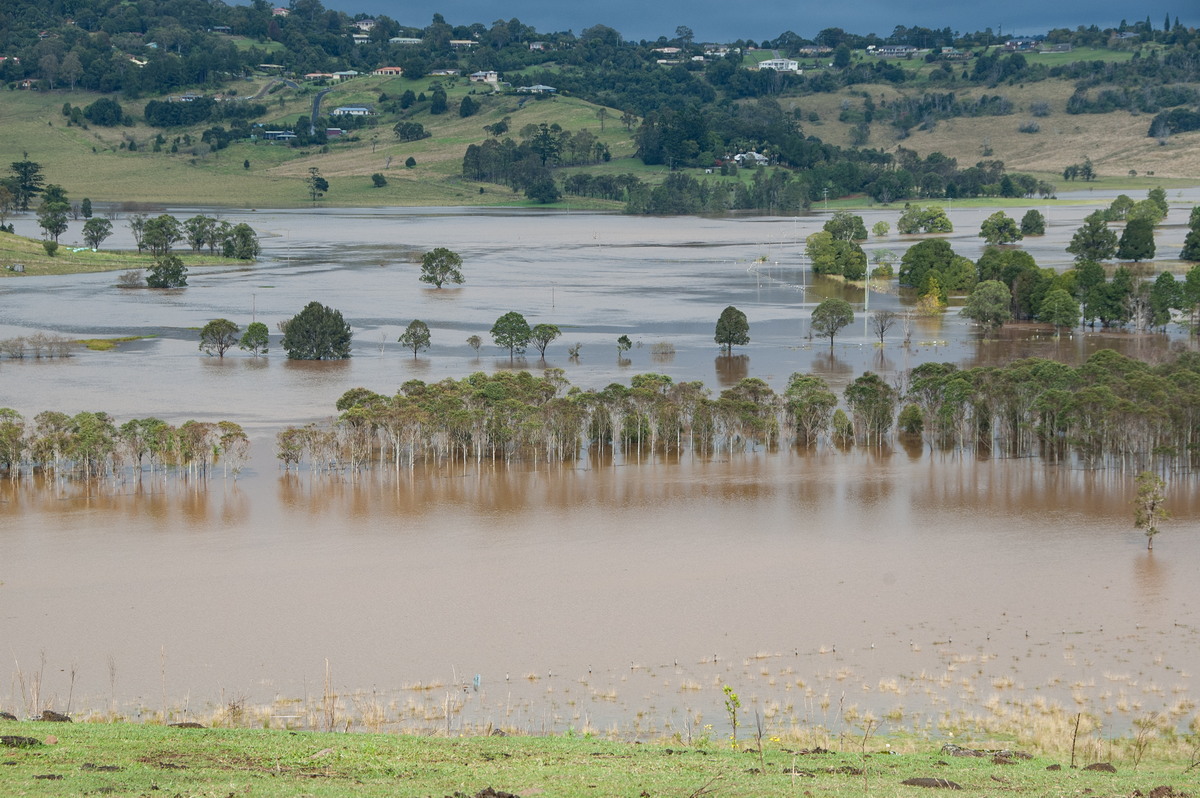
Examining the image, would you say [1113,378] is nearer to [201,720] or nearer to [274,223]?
[201,720]

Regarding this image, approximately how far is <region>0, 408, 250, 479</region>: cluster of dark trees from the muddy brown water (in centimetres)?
103

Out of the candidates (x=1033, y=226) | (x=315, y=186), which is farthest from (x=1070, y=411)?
(x=315, y=186)

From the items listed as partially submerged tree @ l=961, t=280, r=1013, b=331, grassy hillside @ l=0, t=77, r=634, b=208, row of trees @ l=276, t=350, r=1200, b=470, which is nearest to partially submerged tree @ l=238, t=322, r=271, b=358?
row of trees @ l=276, t=350, r=1200, b=470

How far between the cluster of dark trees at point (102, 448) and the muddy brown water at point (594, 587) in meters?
1.03

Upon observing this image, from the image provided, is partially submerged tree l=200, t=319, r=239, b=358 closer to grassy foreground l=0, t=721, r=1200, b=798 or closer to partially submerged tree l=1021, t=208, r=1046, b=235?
grassy foreground l=0, t=721, r=1200, b=798

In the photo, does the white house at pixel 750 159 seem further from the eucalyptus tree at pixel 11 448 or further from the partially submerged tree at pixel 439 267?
the eucalyptus tree at pixel 11 448

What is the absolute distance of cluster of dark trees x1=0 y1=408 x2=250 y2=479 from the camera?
4106cm

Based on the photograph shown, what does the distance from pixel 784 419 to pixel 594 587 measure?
16.6m

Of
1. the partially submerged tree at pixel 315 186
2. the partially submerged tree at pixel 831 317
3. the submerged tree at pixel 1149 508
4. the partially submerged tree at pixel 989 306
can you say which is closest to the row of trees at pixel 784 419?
the submerged tree at pixel 1149 508

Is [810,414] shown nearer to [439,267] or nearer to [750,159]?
[439,267]

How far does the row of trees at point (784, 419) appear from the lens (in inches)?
1650

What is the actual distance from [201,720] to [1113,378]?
104 ft

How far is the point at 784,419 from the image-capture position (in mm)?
46125

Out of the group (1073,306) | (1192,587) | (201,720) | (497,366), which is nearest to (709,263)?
(1073,306)
